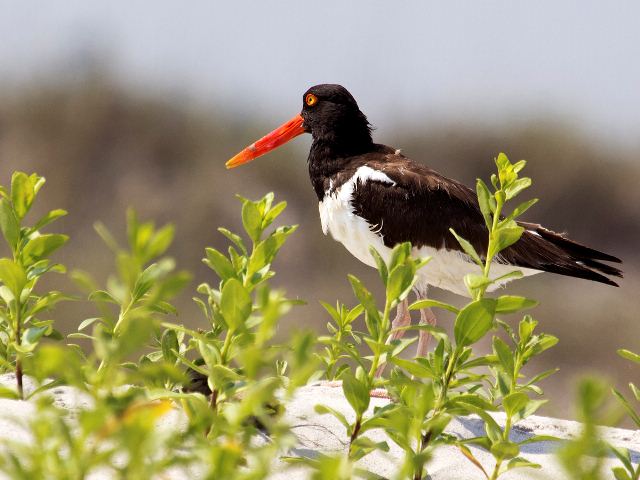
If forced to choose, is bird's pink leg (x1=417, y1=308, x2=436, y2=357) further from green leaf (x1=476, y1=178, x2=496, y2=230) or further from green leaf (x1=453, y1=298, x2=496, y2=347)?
green leaf (x1=453, y1=298, x2=496, y2=347)

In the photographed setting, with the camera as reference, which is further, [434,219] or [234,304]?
[434,219]

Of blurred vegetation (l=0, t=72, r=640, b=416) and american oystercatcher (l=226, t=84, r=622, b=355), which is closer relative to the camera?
american oystercatcher (l=226, t=84, r=622, b=355)

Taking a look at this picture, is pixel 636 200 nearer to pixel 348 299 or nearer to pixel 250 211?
pixel 348 299

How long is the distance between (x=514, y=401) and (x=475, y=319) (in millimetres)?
353

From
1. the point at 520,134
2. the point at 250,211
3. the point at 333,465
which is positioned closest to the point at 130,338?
the point at 333,465

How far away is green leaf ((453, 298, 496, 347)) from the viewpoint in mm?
2109

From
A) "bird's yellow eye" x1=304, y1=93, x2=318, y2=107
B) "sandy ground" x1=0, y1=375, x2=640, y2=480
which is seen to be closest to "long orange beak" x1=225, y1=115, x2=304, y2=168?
"bird's yellow eye" x1=304, y1=93, x2=318, y2=107

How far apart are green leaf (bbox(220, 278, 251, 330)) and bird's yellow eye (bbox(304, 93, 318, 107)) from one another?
13.0 feet

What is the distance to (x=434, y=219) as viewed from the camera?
496 cm

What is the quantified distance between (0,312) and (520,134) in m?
14.8

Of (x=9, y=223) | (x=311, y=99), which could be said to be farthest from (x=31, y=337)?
(x=311, y=99)

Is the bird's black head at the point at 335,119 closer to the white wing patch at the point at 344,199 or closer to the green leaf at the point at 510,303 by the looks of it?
the white wing patch at the point at 344,199

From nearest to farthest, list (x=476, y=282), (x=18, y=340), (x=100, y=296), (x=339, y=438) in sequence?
1. (x=476, y=282)
2. (x=100, y=296)
3. (x=18, y=340)
4. (x=339, y=438)

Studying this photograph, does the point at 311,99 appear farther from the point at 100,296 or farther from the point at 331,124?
the point at 100,296
